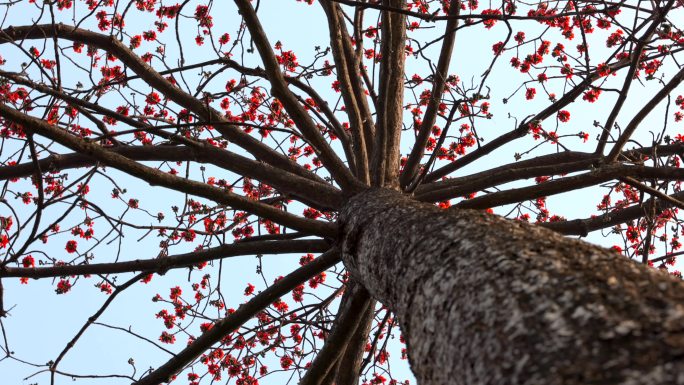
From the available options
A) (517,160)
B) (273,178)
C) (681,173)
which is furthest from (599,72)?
(273,178)

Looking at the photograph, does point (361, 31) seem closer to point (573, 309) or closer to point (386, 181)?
point (386, 181)

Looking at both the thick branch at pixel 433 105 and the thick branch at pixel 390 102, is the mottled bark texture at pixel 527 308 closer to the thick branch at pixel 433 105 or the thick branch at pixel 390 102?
the thick branch at pixel 390 102

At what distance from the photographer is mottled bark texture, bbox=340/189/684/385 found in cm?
86

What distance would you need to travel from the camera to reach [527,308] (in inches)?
41.2

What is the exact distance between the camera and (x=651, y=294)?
986 mm

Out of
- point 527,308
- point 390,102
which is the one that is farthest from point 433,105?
point 527,308

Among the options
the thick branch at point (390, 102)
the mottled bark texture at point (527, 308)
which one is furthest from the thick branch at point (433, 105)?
the mottled bark texture at point (527, 308)

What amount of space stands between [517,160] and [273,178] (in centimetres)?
166

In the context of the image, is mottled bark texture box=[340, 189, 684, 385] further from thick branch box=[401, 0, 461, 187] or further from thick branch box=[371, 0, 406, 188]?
thick branch box=[401, 0, 461, 187]

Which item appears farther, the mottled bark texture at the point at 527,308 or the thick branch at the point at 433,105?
the thick branch at the point at 433,105

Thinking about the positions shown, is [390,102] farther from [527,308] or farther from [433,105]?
[527,308]

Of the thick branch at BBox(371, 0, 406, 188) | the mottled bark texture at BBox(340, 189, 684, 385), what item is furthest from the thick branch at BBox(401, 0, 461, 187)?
the mottled bark texture at BBox(340, 189, 684, 385)

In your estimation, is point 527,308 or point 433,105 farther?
point 433,105

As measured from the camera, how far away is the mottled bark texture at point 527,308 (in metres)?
0.86
